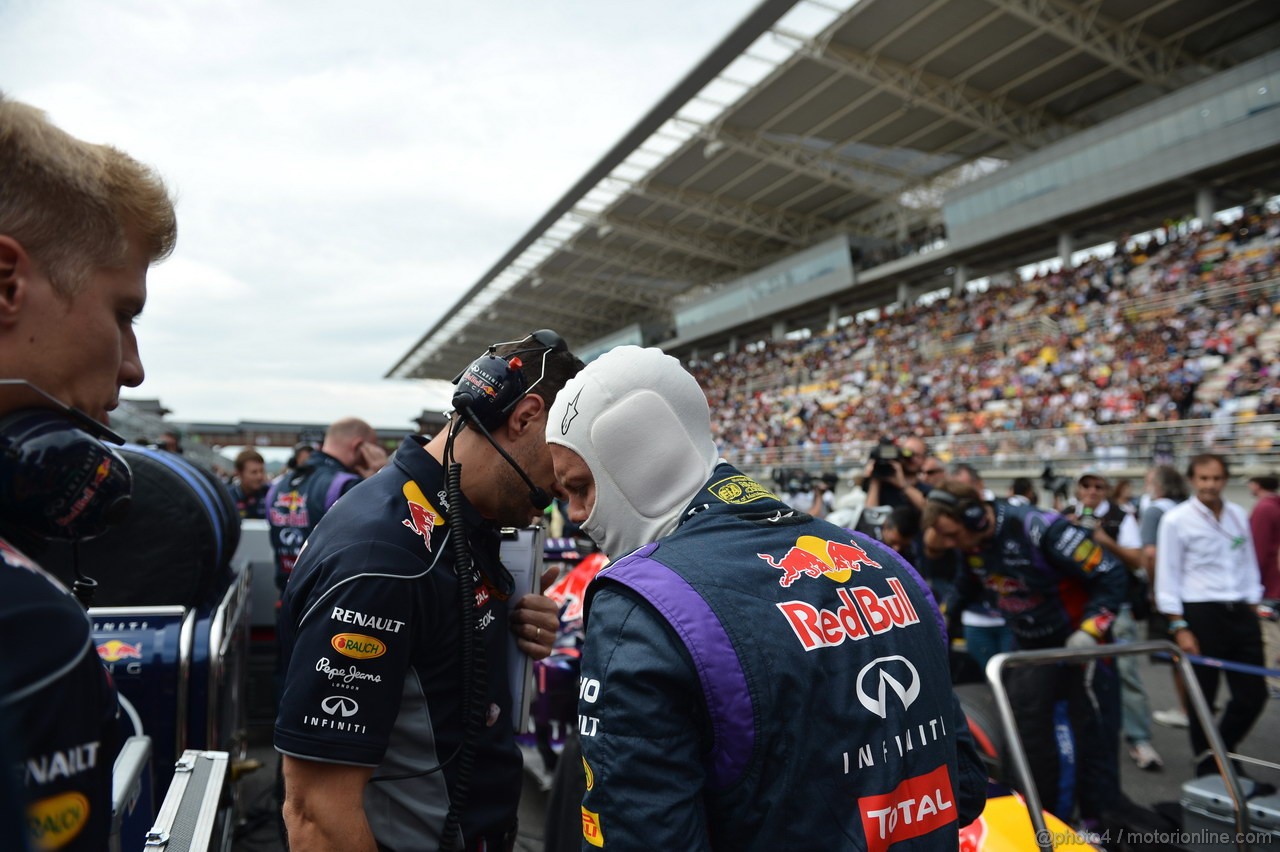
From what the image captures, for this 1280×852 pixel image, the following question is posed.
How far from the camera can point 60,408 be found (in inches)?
35.7

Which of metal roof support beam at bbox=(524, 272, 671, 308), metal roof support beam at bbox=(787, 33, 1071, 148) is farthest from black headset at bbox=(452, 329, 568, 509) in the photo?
metal roof support beam at bbox=(524, 272, 671, 308)

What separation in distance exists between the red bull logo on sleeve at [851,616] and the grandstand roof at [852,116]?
58.2ft

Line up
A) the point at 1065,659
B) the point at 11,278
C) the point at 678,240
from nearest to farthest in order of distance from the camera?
1. the point at 11,278
2. the point at 1065,659
3. the point at 678,240

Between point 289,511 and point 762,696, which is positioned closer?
point 762,696

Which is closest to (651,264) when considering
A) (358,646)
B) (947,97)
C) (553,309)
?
(553,309)

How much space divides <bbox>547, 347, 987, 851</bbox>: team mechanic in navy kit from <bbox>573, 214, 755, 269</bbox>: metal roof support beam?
28.4 m

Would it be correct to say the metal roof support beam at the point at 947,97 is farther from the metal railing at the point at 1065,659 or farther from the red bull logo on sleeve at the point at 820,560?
the red bull logo on sleeve at the point at 820,560

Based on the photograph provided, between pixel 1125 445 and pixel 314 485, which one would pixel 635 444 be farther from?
pixel 1125 445

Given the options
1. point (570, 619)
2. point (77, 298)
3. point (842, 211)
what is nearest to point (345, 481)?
point (570, 619)

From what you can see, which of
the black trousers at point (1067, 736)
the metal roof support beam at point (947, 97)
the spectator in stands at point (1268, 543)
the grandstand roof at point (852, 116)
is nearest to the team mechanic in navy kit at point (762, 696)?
the black trousers at point (1067, 736)

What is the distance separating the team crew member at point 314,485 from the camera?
4.92m

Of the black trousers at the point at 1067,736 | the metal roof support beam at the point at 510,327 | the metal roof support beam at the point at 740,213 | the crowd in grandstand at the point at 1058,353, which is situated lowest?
the black trousers at the point at 1067,736

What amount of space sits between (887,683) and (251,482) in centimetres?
858

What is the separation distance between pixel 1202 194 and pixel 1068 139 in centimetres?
392
